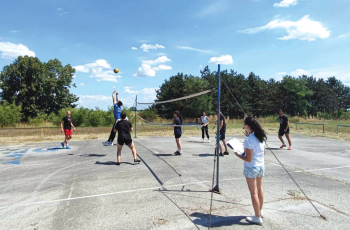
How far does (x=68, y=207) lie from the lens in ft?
15.0

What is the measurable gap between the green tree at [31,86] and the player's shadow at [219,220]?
4262cm

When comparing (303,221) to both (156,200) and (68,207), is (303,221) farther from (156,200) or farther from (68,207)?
(68,207)

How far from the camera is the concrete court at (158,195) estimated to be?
3.95 m

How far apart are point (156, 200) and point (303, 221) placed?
258 centimetres

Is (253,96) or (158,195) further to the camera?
(253,96)

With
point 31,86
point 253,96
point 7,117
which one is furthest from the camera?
point 253,96

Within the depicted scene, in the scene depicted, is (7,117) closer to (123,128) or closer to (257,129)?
(123,128)

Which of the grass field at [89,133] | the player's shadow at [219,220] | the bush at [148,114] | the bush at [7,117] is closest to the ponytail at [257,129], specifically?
the player's shadow at [219,220]

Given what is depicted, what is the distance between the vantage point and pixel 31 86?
40.5m

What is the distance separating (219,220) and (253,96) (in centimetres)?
5801

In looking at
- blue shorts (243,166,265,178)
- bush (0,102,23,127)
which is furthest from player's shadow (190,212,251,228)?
bush (0,102,23,127)

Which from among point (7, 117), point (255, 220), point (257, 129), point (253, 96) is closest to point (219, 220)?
point (255, 220)

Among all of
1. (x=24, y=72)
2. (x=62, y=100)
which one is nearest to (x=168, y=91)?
(x=62, y=100)

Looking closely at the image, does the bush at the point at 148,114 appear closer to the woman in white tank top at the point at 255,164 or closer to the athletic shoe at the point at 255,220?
the woman in white tank top at the point at 255,164
